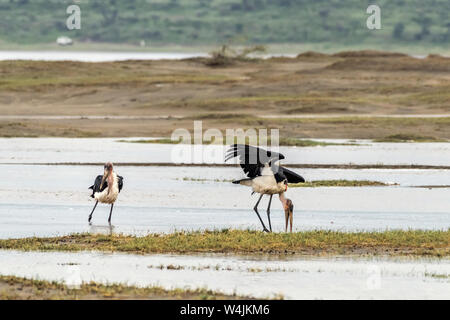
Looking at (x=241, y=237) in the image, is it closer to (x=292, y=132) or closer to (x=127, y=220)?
(x=127, y=220)

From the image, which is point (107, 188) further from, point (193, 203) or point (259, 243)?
point (259, 243)

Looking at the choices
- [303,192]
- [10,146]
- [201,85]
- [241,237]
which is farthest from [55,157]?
[201,85]

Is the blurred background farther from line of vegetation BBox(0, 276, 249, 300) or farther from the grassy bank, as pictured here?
line of vegetation BBox(0, 276, 249, 300)

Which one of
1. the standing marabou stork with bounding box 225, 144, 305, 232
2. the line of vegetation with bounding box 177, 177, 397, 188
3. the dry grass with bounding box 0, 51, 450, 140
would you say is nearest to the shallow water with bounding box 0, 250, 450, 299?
the standing marabou stork with bounding box 225, 144, 305, 232

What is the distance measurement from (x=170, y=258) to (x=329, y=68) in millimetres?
65410

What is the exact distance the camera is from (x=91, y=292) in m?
12.5

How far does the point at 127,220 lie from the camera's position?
2017cm

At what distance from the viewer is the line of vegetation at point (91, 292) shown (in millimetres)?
12195

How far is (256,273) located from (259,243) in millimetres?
2277

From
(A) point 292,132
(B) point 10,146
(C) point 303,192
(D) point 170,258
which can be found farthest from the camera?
(A) point 292,132

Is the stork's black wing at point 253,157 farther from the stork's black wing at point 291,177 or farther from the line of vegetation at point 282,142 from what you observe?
the line of vegetation at point 282,142
